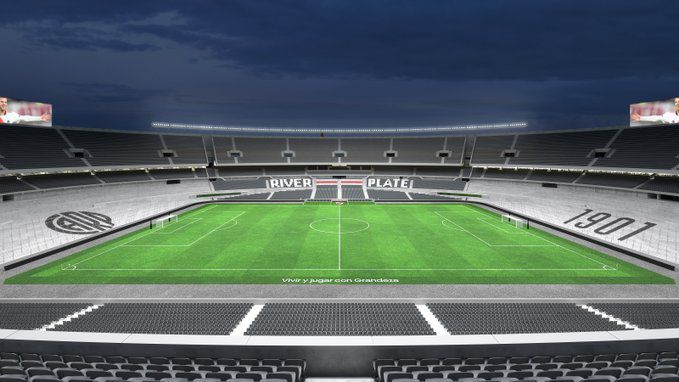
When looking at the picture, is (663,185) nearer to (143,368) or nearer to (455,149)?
(455,149)

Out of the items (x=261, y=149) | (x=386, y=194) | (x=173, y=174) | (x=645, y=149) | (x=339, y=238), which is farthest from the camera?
(x=261, y=149)

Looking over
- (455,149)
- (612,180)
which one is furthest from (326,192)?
(612,180)

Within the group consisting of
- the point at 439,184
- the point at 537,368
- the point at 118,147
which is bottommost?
the point at 439,184

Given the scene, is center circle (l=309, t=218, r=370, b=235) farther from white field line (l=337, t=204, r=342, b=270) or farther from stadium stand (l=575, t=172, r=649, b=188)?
stadium stand (l=575, t=172, r=649, b=188)

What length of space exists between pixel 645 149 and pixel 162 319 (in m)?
51.4

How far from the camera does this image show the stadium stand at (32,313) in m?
12.5

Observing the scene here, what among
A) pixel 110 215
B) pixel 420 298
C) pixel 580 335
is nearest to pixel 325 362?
pixel 580 335

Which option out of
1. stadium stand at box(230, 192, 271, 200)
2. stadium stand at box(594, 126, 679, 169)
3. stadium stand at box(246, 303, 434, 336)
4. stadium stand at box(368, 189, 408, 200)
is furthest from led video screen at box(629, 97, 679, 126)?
stadium stand at box(230, 192, 271, 200)

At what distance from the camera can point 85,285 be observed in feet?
54.2

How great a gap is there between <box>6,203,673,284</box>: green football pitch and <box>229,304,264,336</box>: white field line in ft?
9.74

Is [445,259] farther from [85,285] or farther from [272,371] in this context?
[85,285]

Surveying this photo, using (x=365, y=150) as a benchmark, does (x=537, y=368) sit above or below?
below

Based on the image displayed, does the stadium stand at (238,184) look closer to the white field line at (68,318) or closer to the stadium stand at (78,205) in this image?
the stadium stand at (78,205)

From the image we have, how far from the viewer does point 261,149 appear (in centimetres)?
6278
